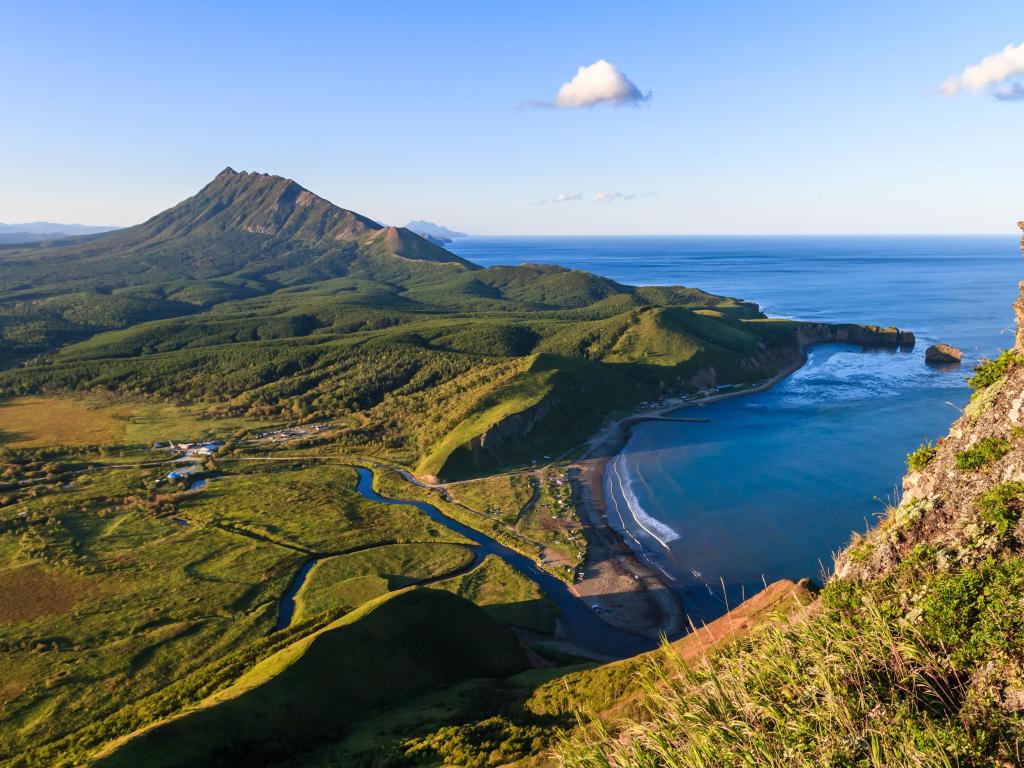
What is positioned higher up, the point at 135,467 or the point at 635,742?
the point at 635,742

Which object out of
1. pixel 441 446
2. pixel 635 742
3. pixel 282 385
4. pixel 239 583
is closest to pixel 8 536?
pixel 239 583

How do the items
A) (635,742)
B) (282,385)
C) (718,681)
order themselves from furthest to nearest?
(282,385) → (718,681) → (635,742)

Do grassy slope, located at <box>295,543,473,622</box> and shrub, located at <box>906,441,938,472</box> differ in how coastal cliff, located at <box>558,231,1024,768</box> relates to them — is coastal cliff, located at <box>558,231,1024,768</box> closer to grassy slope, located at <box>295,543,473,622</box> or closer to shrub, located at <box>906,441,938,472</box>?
shrub, located at <box>906,441,938,472</box>

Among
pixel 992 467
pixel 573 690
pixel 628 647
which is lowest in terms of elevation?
pixel 628 647

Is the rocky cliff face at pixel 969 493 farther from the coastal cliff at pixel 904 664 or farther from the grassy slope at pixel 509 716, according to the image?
the grassy slope at pixel 509 716

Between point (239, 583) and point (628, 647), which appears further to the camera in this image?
point (239, 583)

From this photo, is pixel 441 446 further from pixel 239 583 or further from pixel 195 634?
pixel 195 634

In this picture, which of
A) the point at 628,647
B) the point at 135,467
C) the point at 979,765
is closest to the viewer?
the point at 979,765

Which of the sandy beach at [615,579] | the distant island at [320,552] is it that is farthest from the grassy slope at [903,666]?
the sandy beach at [615,579]
